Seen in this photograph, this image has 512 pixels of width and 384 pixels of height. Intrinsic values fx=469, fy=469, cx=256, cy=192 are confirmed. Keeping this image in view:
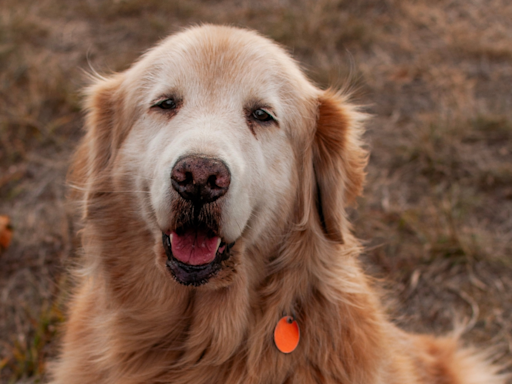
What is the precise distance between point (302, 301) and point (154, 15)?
6277 mm

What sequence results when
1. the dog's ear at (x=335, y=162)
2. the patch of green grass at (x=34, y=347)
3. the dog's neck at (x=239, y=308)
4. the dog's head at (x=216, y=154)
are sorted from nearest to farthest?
1. the dog's head at (x=216, y=154)
2. the dog's neck at (x=239, y=308)
3. the dog's ear at (x=335, y=162)
4. the patch of green grass at (x=34, y=347)

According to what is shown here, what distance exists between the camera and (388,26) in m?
7.25

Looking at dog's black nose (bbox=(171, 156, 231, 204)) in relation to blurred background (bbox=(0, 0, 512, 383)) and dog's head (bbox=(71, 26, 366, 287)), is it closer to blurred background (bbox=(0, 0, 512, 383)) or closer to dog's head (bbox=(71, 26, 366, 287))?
dog's head (bbox=(71, 26, 366, 287))

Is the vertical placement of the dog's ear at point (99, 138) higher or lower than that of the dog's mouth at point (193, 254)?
higher

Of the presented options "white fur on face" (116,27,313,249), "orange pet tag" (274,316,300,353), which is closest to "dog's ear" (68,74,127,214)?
"white fur on face" (116,27,313,249)

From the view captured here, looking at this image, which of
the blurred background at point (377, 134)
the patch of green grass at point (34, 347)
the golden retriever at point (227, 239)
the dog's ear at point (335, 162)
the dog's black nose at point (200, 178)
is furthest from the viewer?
the blurred background at point (377, 134)

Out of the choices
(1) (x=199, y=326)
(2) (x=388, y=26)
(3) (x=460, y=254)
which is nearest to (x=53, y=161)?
(1) (x=199, y=326)

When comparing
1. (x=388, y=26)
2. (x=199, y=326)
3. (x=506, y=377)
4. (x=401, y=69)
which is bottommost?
(x=506, y=377)

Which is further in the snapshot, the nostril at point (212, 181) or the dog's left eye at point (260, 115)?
the dog's left eye at point (260, 115)

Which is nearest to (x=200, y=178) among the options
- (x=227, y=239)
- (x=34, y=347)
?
(x=227, y=239)

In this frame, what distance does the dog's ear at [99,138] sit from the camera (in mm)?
2656

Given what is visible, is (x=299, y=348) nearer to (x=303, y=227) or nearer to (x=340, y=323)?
(x=340, y=323)

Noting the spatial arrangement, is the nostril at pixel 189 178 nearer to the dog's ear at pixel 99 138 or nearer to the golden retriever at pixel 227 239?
the golden retriever at pixel 227 239

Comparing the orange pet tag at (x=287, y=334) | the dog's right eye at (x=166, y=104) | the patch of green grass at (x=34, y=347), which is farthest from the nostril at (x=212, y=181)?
the patch of green grass at (x=34, y=347)
